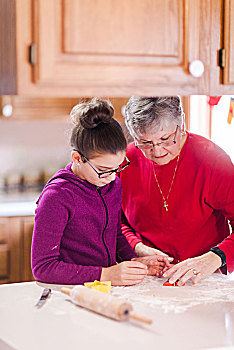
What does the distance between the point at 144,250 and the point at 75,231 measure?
340 mm

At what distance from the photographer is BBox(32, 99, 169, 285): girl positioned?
157cm

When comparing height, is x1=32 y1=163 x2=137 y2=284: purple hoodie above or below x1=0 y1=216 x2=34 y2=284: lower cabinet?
above

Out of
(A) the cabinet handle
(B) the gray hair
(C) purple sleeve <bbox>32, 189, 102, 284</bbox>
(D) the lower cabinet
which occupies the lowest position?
(D) the lower cabinet

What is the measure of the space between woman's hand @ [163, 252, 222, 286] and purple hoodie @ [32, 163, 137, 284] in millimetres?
215

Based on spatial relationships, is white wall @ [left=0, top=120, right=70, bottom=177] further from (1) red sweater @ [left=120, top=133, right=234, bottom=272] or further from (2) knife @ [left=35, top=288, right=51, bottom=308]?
(2) knife @ [left=35, top=288, right=51, bottom=308]

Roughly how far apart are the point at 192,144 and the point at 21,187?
221cm

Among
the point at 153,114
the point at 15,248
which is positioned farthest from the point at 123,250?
the point at 15,248

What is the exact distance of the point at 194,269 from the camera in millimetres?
1677

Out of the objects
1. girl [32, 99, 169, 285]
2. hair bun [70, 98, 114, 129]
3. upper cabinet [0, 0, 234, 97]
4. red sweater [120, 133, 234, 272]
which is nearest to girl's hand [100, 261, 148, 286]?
girl [32, 99, 169, 285]

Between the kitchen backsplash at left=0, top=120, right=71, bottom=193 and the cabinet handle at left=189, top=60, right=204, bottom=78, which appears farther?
Result: the kitchen backsplash at left=0, top=120, right=71, bottom=193

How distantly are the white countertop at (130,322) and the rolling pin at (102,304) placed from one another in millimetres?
19

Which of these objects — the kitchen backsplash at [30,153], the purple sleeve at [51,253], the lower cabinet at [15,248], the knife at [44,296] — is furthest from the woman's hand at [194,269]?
the kitchen backsplash at [30,153]

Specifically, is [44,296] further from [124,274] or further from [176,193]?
[176,193]

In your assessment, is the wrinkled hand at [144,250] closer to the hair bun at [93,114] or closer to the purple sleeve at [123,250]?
the purple sleeve at [123,250]
